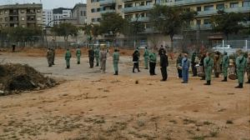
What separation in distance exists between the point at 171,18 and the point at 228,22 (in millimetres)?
A: 9250

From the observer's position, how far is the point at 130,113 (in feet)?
45.8

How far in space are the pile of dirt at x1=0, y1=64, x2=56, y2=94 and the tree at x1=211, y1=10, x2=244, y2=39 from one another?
42150 millimetres

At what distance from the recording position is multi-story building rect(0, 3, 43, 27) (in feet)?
405

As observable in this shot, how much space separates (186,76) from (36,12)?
106797 mm

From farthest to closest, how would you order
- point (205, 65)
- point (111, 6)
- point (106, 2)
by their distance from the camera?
point (111, 6)
point (106, 2)
point (205, 65)

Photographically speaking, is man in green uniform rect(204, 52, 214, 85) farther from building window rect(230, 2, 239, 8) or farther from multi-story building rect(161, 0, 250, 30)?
building window rect(230, 2, 239, 8)

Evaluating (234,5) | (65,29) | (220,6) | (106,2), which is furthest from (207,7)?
(106,2)

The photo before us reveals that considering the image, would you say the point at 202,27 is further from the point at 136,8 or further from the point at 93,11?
the point at 93,11

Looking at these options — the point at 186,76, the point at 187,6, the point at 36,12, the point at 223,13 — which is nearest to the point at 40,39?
the point at 187,6

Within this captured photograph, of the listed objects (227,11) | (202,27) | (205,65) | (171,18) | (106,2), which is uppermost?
(106,2)

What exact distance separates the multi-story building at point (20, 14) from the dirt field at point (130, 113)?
105608 mm

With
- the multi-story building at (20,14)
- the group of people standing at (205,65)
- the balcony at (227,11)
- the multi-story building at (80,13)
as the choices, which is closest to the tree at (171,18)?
the balcony at (227,11)

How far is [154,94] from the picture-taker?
1786cm

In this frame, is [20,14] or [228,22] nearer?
[228,22]
